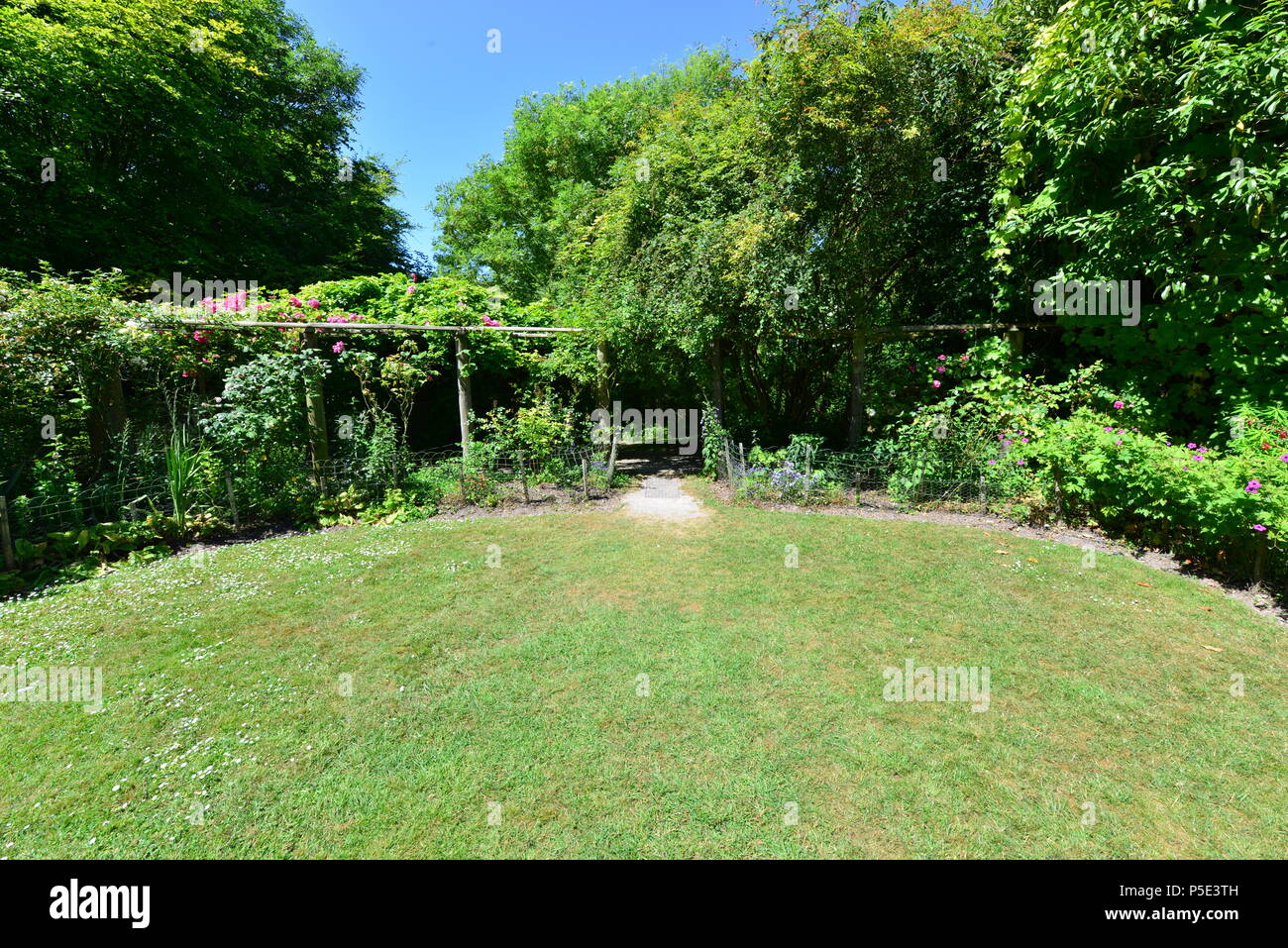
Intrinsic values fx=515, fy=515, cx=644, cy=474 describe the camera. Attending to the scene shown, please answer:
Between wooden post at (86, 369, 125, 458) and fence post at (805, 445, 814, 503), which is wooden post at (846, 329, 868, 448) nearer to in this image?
fence post at (805, 445, 814, 503)

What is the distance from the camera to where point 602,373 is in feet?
34.3

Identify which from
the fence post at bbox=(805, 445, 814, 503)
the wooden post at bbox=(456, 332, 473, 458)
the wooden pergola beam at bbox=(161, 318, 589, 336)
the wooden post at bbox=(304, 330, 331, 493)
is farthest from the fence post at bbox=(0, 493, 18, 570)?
the fence post at bbox=(805, 445, 814, 503)

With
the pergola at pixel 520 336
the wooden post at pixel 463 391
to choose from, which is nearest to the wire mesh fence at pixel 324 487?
the wooden post at pixel 463 391

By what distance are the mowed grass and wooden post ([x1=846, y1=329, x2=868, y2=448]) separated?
4999mm

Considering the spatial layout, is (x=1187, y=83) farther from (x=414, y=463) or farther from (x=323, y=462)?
(x=323, y=462)

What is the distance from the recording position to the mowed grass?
235 cm

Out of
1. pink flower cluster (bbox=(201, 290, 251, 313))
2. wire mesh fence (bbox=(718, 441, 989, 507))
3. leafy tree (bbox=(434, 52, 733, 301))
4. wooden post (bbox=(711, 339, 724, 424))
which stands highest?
leafy tree (bbox=(434, 52, 733, 301))

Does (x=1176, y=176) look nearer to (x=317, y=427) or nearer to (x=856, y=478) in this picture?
(x=856, y=478)

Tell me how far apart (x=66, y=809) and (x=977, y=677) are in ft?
17.1

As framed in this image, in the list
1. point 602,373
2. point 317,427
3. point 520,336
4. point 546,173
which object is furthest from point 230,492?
point 546,173

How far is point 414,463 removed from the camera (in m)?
8.23

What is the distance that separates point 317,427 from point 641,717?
688 cm

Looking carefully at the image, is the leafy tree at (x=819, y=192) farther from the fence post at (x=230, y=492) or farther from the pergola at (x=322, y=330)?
the fence post at (x=230, y=492)

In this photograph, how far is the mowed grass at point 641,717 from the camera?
2350 mm
